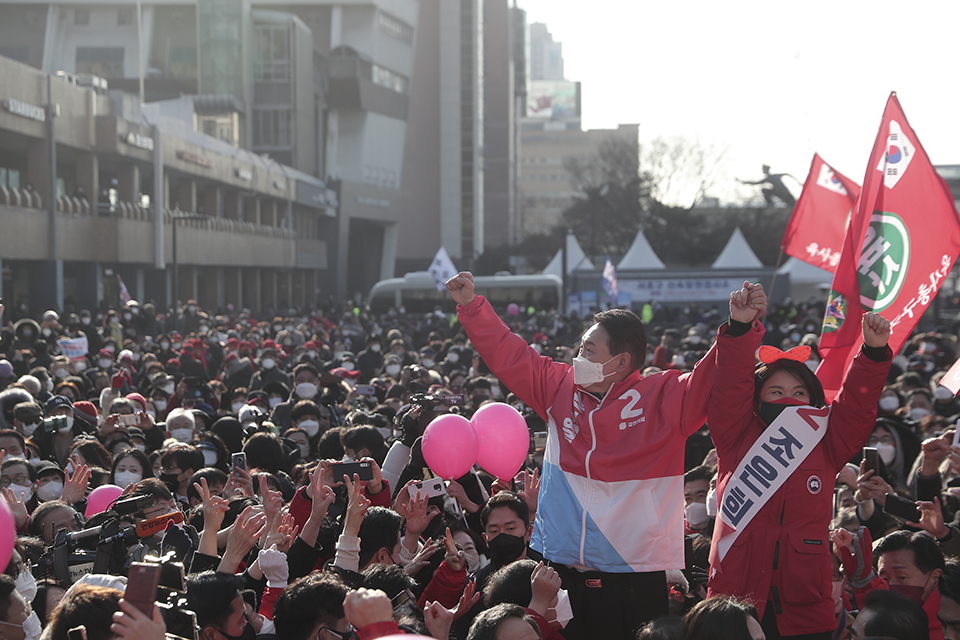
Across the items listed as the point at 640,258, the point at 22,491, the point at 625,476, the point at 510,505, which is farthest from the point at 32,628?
the point at 640,258

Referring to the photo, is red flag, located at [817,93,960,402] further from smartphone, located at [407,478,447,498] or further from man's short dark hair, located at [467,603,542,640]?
man's short dark hair, located at [467,603,542,640]

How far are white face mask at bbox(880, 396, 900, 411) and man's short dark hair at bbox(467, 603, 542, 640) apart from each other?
7521mm

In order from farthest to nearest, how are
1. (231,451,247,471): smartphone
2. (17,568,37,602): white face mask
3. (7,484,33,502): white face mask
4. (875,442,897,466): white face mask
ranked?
(875,442,897,466): white face mask, (7,484,33,502): white face mask, (231,451,247,471): smartphone, (17,568,37,602): white face mask

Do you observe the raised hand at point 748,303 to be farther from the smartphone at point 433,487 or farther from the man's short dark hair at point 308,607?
the smartphone at point 433,487

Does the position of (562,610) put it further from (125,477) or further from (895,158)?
(895,158)

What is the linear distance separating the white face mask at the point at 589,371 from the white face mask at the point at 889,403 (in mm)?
6874

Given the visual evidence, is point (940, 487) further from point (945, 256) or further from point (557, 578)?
point (557, 578)

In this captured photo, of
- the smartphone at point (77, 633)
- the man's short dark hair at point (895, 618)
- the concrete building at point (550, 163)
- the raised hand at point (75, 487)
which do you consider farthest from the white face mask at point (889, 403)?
the concrete building at point (550, 163)

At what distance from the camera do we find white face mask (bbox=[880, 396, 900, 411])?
9.67 m

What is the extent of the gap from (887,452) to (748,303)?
4591 mm

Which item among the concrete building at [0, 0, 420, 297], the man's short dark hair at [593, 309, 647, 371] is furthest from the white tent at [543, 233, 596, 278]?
the man's short dark hair at [593, 309, 647, 371]

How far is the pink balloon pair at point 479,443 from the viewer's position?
515cm

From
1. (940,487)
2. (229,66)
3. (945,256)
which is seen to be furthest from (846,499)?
(229,66)

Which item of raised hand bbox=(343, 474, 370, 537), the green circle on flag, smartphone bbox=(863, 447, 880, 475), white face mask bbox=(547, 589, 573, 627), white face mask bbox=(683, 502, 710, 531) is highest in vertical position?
the green circle on flag
